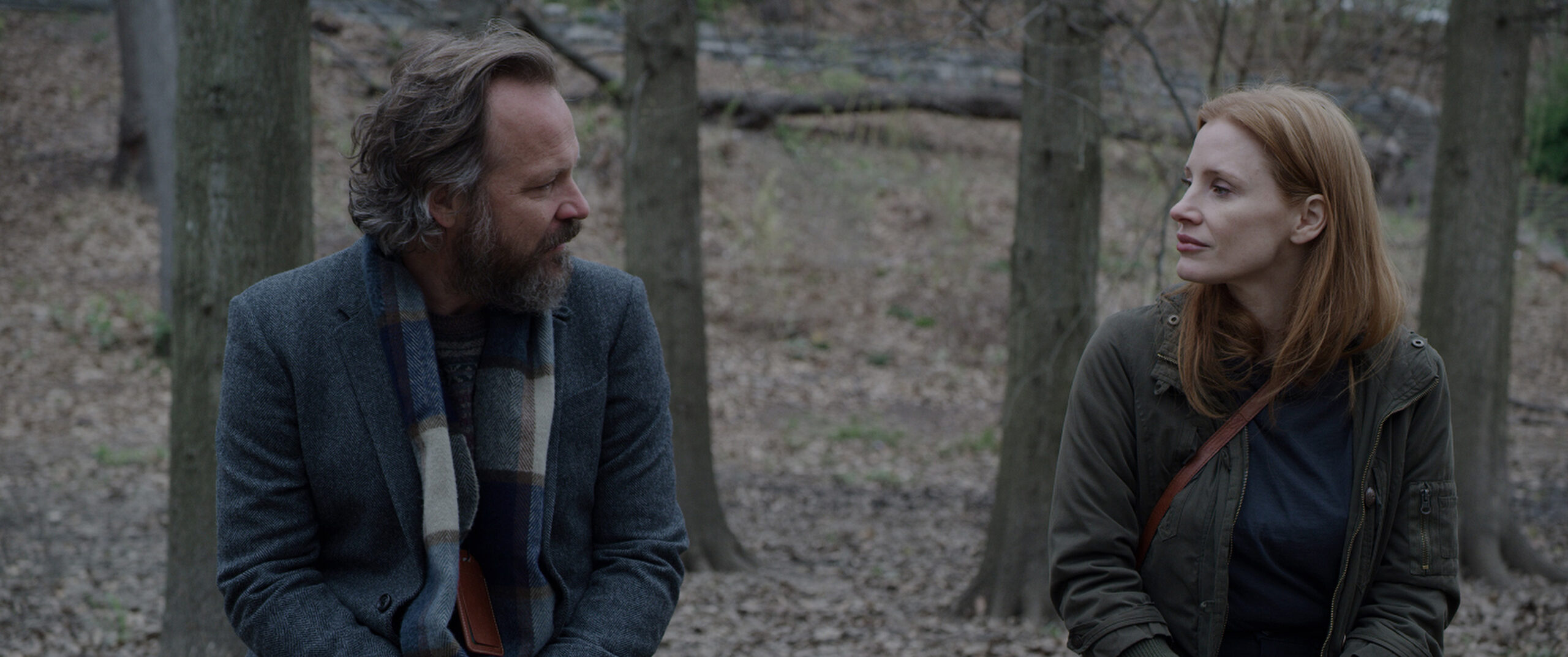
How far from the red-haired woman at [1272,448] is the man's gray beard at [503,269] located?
110 cm

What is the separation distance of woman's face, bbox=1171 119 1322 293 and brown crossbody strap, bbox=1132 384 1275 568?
9.9 inches

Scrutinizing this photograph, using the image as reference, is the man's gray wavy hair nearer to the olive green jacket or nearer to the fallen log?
the olive green jacket

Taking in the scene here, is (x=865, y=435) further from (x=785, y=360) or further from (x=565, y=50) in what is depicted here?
(x=565, y=50)

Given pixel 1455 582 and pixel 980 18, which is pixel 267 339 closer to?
pixel 1455 582

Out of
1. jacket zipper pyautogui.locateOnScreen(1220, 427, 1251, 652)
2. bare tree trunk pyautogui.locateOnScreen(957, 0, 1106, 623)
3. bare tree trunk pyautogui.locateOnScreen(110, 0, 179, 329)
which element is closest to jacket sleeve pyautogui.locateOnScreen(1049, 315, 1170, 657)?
jacket zipper pyautogui.locateOnScreen(1220, 427, 1251, 652)

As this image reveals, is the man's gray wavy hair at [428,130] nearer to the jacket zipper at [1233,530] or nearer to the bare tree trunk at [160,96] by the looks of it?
the jacket zipper at [1233,530]

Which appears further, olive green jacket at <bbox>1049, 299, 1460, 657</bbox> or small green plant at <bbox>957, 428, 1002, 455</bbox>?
small green plant at <bbox>957, 428, 1002, 455</bbox>

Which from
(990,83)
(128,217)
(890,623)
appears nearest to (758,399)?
(890,623)

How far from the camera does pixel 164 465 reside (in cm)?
904

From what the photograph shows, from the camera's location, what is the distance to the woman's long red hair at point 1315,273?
2277 millimetres

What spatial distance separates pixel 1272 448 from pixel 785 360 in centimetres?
1125

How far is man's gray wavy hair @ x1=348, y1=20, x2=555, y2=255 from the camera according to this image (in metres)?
2.09

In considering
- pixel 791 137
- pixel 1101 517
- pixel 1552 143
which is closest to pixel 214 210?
pixel 1101 517

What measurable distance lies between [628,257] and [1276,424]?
16.5ft
